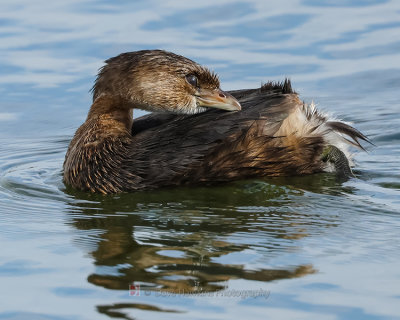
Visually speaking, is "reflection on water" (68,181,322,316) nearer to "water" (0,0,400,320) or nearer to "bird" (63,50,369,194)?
"water" (0,0,400,320)

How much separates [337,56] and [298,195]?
4.44 metres

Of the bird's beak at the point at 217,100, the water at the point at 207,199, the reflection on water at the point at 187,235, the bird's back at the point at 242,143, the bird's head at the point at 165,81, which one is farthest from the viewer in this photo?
the bird's head at the point at 165,81

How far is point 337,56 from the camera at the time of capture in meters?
11.4

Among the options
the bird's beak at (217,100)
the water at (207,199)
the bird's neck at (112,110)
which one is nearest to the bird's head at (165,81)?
the bird's beak at (217,100)

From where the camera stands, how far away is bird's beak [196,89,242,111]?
25.0 feet

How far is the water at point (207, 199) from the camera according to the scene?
17.5ft

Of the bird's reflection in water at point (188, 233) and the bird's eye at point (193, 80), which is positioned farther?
the bird's eye at point (193, 80)

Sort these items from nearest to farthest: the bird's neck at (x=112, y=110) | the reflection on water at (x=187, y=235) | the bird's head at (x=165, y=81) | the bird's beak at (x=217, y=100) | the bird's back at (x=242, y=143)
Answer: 1. the reflection on water at (x=187, y=235)
2. the bird's back at (x=242, y=143)
3. the bird's beak at (x=217, y=100)
4. the bird's head at (x=165, y=81)
5. the bird's neck at (x=112, y=110)

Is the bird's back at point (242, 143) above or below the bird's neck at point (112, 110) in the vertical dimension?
below

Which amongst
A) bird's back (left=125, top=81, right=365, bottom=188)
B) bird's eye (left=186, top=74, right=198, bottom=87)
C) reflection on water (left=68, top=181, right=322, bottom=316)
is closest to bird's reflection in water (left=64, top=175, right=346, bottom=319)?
reflection on water (left=68, top=181, right=322, bottom=316)

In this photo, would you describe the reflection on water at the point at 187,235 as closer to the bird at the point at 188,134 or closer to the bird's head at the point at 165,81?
the bird at the point at 188,134

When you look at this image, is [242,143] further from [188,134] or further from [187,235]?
[187,235]

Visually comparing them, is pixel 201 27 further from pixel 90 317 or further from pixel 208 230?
pixel 90 317

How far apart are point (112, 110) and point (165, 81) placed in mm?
528
